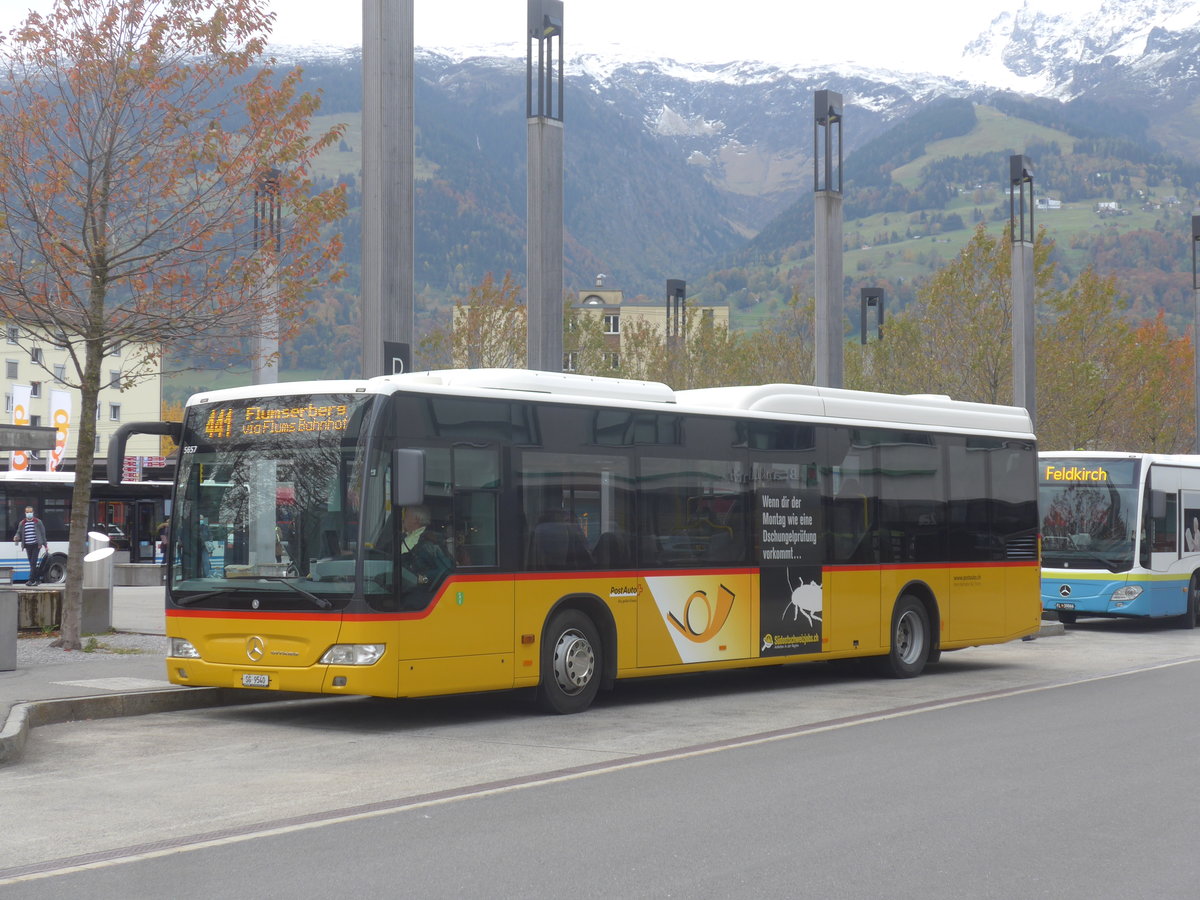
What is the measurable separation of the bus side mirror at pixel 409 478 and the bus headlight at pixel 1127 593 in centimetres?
1670

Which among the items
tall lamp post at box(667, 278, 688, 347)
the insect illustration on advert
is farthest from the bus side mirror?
tall lamp post at box(667, 278, 688, 347)

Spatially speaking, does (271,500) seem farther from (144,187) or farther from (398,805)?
(144,187)

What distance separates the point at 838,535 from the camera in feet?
53.9

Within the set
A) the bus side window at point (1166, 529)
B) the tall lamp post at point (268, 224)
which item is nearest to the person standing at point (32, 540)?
the tall lamp post at point (268, 224)

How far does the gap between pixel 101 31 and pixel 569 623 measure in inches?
354

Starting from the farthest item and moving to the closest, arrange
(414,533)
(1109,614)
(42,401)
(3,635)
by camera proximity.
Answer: (42,401)
(1109,614)
(3,635)
(414,533)

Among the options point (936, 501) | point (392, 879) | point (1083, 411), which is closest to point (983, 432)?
point (936, 501)

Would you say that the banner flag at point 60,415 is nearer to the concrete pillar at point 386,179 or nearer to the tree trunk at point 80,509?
the tree trunk at point 80,509

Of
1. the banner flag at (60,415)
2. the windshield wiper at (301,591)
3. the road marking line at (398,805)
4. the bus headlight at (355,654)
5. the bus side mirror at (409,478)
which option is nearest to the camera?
the road marking line at (398,805)

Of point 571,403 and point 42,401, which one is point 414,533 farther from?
point 42,401

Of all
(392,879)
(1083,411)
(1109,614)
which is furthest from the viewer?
(1083,411)

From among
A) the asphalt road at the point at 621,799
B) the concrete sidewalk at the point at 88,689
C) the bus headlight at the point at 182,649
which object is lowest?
the asphalt road at the point at 621,799

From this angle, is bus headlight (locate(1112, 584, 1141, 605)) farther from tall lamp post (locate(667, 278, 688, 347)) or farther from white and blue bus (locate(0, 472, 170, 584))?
tall lamp post (locate(667, 278, 688, 347))

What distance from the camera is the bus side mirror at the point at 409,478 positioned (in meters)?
11.8
